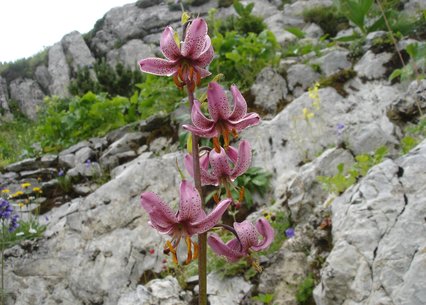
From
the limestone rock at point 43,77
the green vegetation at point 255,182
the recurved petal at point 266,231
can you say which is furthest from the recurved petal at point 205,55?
the limestone rock at point 43,77

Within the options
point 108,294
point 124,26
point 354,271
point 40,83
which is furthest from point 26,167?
point 124,26

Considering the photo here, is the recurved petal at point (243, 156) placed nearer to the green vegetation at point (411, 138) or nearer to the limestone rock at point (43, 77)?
the green vegetation at point (411, 138)

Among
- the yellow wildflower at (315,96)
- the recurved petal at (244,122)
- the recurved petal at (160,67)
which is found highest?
the recurved petal at (160,67)

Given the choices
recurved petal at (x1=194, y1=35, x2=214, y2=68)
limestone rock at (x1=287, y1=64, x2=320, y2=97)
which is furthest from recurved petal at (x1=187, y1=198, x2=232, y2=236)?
limestone rock at (x1=287, y1=64, x2=320, y2=97)

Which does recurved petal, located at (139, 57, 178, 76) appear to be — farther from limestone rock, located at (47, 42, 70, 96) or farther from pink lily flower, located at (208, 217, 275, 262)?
limestone rock, located at (47, 42, 70, 96)

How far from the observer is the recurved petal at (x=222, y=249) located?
4.00 feet

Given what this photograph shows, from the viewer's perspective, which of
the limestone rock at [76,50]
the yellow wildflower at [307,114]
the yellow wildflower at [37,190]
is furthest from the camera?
the limestone rock at [76,50]

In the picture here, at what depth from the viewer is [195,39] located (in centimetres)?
116

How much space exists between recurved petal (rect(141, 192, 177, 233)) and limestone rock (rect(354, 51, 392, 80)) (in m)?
4.64

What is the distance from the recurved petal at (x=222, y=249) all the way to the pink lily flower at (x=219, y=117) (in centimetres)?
27

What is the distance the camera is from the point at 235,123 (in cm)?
118

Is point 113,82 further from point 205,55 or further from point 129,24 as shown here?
point 205,55

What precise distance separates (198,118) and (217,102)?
7 centimetres

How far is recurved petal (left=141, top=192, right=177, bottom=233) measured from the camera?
1038 mm
